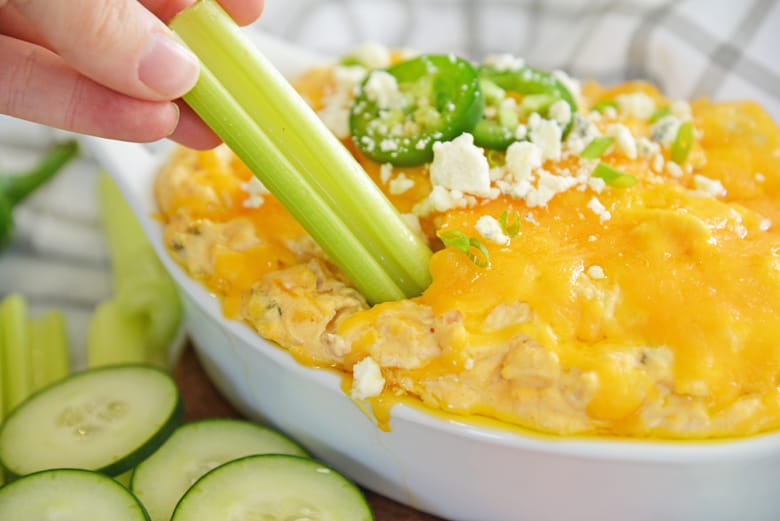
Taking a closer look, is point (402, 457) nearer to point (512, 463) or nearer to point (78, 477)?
point (512, 463)

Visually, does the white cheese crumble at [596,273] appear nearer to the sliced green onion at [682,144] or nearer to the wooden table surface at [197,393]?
the sliced green onion at [682,144]

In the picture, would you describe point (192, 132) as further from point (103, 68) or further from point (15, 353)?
point (15, 353)

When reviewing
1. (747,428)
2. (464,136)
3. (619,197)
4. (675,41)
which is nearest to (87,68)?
(464,136)

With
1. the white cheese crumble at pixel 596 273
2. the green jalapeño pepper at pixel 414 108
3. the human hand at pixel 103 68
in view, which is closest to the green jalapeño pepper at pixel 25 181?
the human hand at pixel 103 68

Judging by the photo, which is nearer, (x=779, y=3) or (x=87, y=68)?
(x=87, y=68)

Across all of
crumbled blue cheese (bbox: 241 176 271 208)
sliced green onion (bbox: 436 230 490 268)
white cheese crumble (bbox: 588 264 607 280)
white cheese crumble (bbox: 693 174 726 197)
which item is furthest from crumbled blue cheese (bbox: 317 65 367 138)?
white cheese crumble (bbox: 693 174 726 197)

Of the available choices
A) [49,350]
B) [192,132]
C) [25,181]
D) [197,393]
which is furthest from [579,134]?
[25,181]
